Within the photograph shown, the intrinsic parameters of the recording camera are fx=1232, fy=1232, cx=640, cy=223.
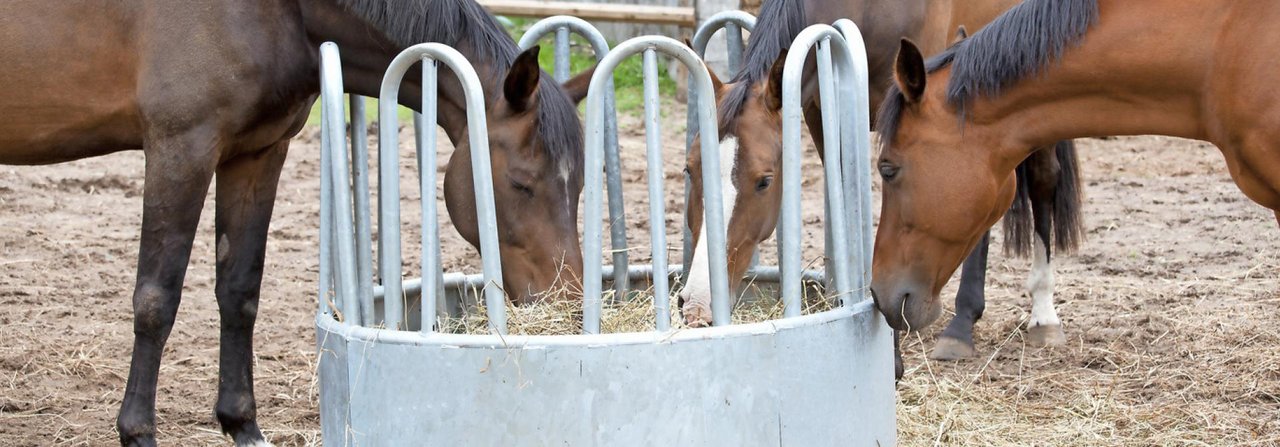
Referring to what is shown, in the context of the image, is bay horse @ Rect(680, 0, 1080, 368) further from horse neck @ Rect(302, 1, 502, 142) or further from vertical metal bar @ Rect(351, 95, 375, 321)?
vertical metal bar @ Rect(351, 95, 375, 321)

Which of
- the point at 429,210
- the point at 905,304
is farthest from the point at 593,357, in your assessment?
the point at 905,304

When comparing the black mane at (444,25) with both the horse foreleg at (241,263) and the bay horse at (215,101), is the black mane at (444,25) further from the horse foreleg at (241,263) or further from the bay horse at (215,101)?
the horse foreleg at (241,263)

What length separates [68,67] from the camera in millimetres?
3291

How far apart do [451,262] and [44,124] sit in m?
2.60

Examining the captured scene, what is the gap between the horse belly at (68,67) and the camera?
10.7 ft

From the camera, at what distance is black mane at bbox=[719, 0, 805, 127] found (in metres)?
3.31

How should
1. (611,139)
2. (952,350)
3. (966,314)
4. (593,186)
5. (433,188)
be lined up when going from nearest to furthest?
(593,186), (433,188), (611,139), (952,350), (966,314)

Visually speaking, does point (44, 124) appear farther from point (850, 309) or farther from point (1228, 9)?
point (1228, 9)

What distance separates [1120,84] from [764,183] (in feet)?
2.98

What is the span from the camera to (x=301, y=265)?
230 inches

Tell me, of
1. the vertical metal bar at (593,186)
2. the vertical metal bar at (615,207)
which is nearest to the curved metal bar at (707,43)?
the vertical metal bar at (615,207)

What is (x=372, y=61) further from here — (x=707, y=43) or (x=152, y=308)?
(x=707, y=43)

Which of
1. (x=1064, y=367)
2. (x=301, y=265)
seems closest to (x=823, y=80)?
(x=1064, y=367)

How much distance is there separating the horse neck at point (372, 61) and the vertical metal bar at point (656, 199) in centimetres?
73
